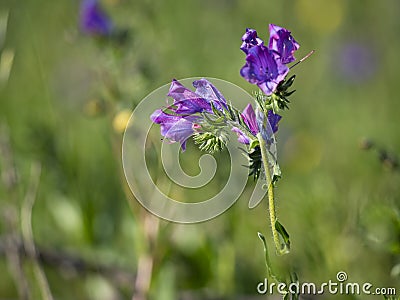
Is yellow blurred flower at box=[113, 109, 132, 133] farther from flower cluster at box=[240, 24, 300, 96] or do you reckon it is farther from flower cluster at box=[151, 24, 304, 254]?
flower cluster at box=[240, 24, 300, 96]

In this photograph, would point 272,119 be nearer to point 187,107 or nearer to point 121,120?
point 187,107

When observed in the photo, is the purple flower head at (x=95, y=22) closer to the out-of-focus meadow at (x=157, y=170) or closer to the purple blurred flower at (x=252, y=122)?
the out-of-focus meadow at (x=157, y=170)

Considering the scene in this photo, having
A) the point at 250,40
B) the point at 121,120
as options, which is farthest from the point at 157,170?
the point at 250,40

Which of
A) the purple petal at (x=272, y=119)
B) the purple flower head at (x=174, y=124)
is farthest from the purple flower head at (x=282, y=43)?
the purple flower head at (x=174, y=124)

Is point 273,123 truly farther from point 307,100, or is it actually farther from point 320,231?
point 307,100

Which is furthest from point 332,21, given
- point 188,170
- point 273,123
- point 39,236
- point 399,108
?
point 273,123

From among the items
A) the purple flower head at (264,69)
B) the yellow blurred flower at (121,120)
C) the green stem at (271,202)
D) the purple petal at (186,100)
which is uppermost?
the yellow blurred flower at (121,120)
